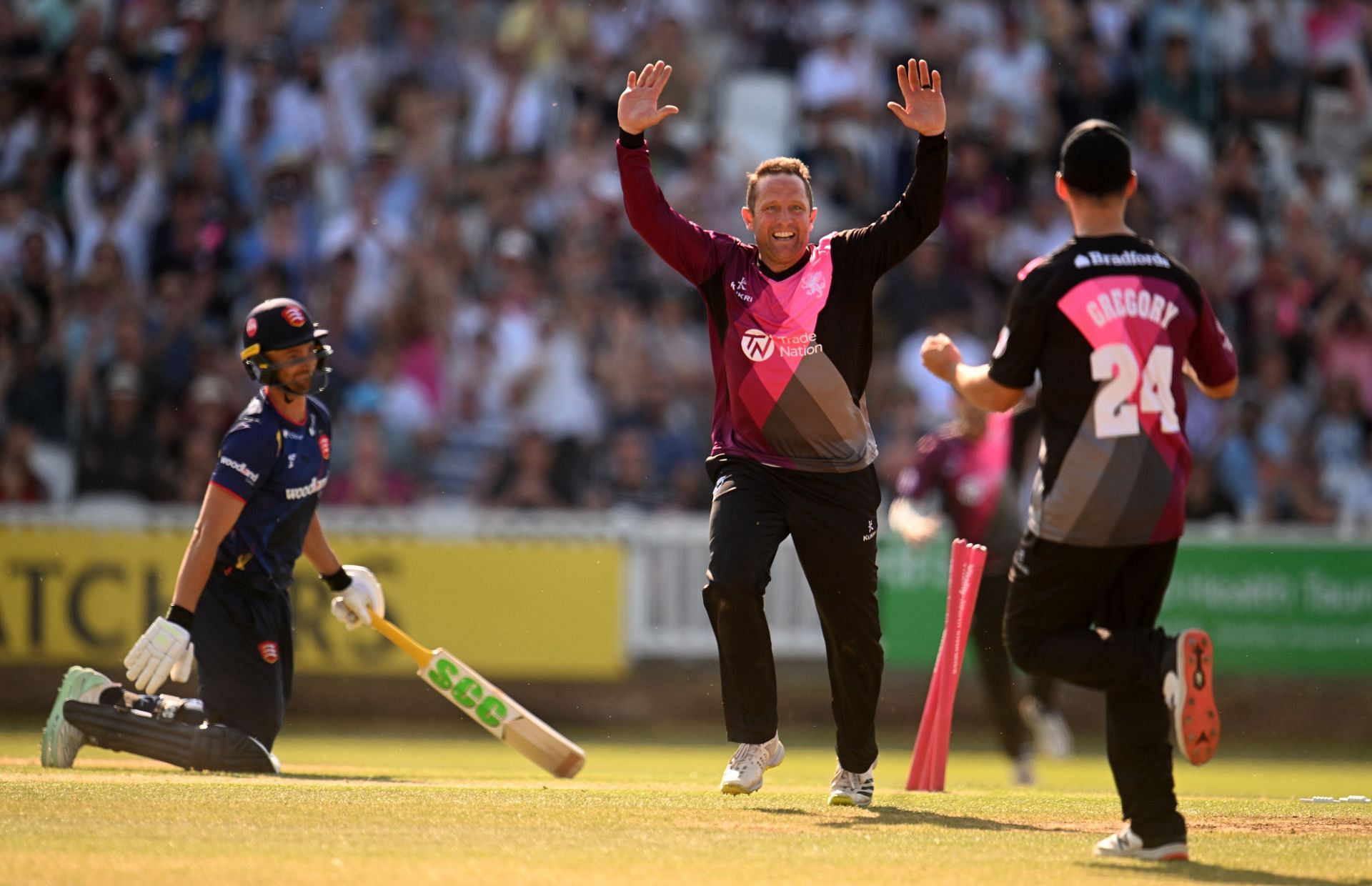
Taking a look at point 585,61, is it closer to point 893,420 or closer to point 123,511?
point 893,420

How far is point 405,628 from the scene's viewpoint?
47.8 feet

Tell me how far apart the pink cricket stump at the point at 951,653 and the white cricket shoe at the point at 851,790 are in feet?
3.02

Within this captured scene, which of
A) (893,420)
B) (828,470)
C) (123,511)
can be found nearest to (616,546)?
(893,420)

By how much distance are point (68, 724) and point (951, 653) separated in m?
4.18

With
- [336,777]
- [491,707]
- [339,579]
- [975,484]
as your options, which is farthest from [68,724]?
[975,484]

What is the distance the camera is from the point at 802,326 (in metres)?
7.52

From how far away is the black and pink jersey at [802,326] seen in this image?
7484 millimetres

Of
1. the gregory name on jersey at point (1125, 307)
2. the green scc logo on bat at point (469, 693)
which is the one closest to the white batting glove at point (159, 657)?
the green scc logo on bat at point (469, 693)

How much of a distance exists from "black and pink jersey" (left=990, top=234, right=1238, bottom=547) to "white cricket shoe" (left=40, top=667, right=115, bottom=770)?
486 centimetres

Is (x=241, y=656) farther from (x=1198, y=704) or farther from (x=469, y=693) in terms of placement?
(x=1198, y=704)

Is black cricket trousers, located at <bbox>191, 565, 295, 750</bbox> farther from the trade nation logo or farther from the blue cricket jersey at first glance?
the trade nation logo

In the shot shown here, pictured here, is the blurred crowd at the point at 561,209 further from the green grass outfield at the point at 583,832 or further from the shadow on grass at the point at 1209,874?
the shadow on grass at the point at 1209,874

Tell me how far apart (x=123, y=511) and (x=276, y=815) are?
28.2 ft

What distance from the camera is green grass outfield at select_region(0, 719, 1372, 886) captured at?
18.2ft
